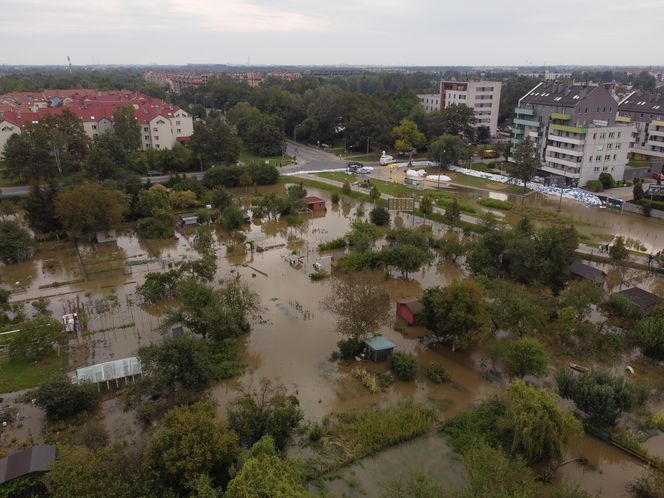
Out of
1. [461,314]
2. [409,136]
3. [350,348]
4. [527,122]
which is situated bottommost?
[350,348]

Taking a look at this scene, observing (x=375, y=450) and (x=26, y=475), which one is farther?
(x=375, y=450)

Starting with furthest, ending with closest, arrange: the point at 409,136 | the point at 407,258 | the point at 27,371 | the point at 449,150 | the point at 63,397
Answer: the point at 409,136
the point at 449,150
the point at 407,258
the point at 27,371
the point at 63,397

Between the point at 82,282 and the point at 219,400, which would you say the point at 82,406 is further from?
the point at 82,282

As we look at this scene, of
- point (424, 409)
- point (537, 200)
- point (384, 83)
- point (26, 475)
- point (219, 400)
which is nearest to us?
point (26, 475)

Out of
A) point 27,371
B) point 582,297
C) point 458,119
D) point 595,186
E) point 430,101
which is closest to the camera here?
point 27,371

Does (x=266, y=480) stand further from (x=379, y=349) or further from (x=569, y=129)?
(x=569, y=129)

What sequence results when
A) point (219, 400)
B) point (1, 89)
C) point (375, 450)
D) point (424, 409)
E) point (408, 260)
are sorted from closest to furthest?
1. point (375, 450)
2. point (424, 409)
3. point (219, 400)
4. point (408, 260)
5. point (1, 89)

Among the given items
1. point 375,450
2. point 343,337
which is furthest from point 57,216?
point 375,450

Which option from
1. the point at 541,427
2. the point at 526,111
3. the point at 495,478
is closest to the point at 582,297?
the point at 541,427

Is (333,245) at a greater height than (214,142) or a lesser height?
lesser
